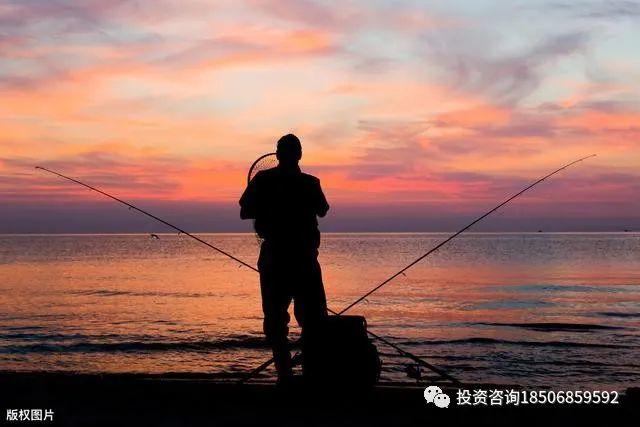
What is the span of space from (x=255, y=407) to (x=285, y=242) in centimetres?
157

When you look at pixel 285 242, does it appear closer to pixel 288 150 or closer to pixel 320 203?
pixel 320 203

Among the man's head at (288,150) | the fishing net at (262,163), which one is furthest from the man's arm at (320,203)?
the fishing net at (262,163)

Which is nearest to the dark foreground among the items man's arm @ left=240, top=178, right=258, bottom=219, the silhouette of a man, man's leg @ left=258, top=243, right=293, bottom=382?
man's leg @ left=258, top=243, right=293, bottom=382

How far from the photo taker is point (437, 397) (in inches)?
219

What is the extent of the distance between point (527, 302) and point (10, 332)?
2168cm

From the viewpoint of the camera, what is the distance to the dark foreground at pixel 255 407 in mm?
4953

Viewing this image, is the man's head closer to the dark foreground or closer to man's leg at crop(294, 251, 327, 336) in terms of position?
man's leg at crop(294, 251, 327, 336)

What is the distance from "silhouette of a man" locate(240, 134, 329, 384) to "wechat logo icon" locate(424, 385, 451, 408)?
127 cm

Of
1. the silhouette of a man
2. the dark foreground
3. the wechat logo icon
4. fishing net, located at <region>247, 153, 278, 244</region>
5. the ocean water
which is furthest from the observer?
the ocean water

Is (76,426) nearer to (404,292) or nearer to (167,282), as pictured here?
(404,292)

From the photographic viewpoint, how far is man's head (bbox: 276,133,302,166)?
6441 mm

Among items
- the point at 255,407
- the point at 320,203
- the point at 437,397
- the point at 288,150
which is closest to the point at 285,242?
the point at 320,203

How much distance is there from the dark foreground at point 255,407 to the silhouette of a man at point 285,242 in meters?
0.62

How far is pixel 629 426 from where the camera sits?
476 centimetres
